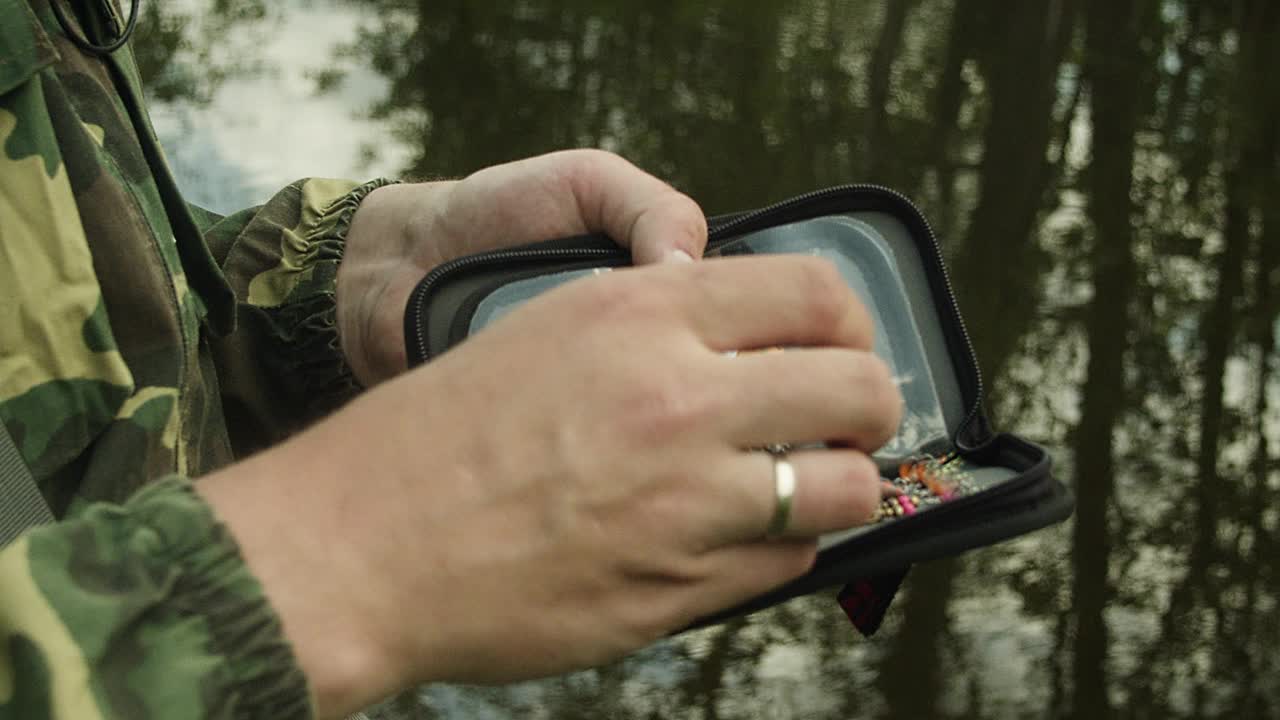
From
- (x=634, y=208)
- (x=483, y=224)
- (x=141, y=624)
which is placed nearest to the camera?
(x=141, y=624)

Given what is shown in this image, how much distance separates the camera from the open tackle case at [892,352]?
0.75m

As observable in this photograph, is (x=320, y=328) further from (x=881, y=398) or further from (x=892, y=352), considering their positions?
(x=881, y=398)

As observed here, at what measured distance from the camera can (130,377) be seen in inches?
33.0

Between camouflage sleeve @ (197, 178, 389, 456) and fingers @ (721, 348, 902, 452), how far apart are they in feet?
2.16

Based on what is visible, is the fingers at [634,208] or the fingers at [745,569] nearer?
the fingers at [745,569]

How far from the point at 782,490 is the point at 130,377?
1.52ft

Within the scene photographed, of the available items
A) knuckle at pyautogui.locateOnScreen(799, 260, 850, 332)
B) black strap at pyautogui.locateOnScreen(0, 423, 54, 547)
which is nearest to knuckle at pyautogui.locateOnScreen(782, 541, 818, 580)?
knuckle at pyautogui.locateOnScreen(799, 260, 850, 332)

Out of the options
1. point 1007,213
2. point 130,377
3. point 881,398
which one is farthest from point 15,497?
point 1007,213

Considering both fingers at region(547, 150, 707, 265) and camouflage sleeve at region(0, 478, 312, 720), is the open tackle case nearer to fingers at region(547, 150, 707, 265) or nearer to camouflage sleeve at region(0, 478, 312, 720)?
fingers at region(547, 150, 707, 265)

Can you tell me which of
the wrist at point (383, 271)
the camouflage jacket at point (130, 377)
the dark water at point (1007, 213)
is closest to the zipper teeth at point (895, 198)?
the wrist at point (383, 271)

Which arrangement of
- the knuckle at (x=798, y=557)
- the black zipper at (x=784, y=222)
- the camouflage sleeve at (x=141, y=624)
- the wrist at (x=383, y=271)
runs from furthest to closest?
the wrist at (x=383, y=271) < the black zipper at (x=784, y=222) < the knuckle at (x=798, y=557) < the camouflage sleeve at (x=141, y=624)

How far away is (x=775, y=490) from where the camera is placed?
60cm

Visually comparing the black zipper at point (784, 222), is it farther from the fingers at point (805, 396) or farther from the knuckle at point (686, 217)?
the fingers at point (805, 396)

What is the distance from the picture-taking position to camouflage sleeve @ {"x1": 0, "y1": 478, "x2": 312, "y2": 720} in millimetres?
523
